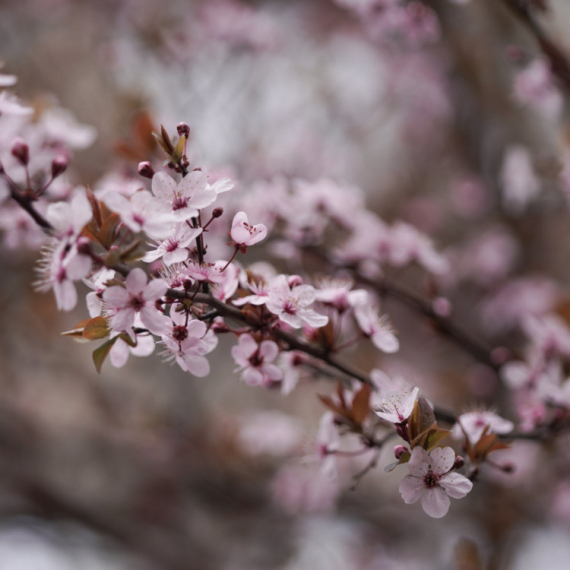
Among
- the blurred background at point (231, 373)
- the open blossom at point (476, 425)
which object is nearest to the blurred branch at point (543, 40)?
the blurred background at point (231, 373)

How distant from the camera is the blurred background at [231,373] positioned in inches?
101

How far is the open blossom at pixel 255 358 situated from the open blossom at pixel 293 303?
0.07 m

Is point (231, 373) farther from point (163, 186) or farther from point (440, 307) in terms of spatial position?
point (163, 186)

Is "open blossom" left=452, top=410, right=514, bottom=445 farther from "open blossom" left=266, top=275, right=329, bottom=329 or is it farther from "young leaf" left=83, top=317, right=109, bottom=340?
"young leaf" left=83, top=317, right=109, bottom=340

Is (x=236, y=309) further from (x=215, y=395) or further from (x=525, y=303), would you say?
(x=215, y=395)

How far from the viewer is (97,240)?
69cm

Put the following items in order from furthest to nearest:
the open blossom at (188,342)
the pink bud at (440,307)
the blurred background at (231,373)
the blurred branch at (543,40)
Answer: the blurred background at (231,373) < the pink bud at (440,307) < the blurred branch at (543,40) < the open blossom at (188,342)

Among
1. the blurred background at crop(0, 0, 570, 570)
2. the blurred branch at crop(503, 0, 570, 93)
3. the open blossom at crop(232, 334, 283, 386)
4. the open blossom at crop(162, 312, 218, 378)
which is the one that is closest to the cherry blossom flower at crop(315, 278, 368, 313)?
the open blossom at crop(232, 334, 283, 386)

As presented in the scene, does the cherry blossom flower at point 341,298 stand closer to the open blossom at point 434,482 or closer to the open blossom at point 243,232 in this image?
the open blossom at point 243,232

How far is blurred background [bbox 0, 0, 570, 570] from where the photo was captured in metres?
2.56

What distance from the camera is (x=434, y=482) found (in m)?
0.73

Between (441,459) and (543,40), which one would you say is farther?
(543,40)

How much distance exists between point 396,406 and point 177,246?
409 mm

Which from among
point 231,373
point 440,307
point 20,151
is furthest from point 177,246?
point 231,373
